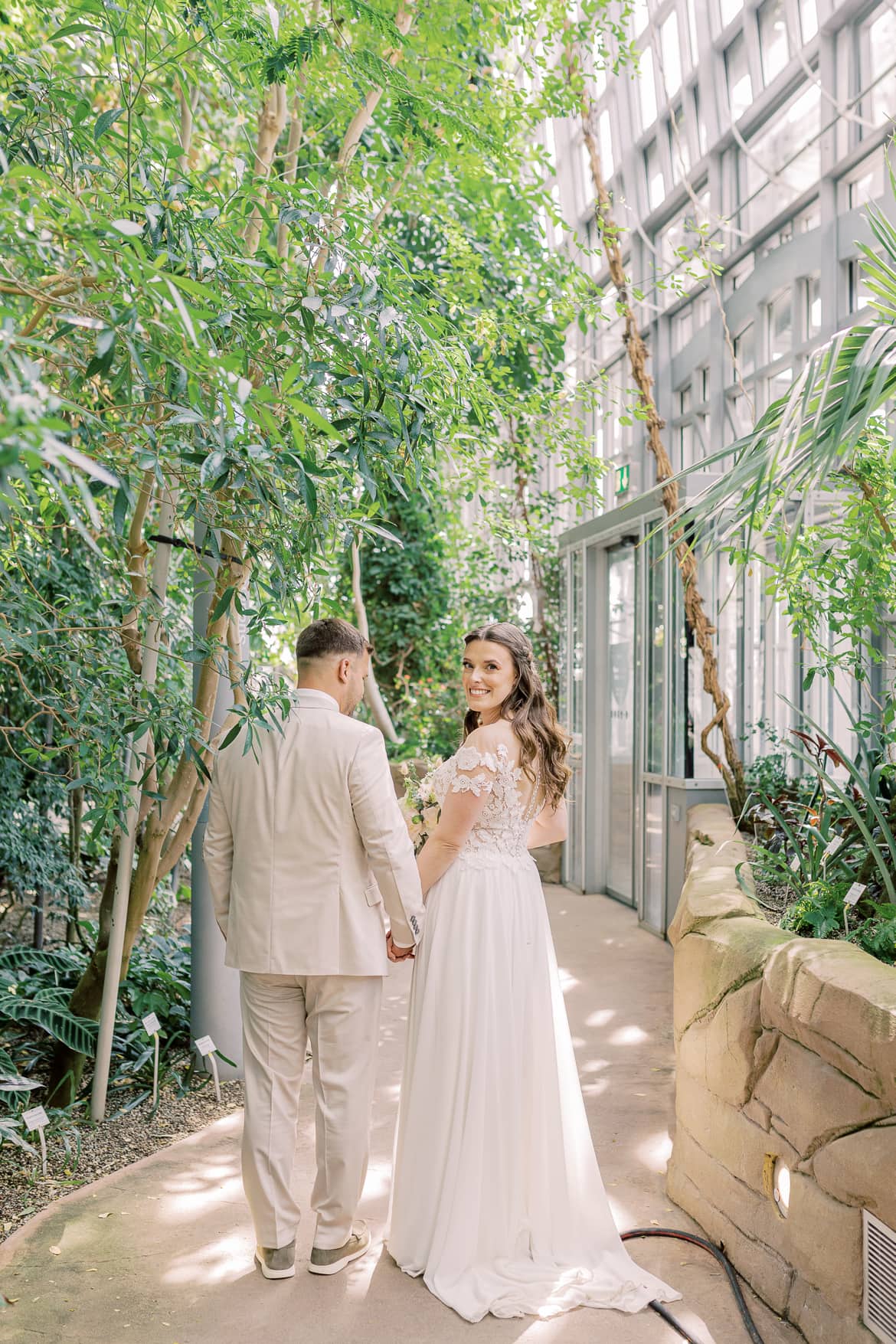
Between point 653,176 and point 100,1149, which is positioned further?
point 653,176

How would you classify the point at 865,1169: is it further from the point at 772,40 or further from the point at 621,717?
the point at 772,40

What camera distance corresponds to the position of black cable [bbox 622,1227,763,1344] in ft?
7.98

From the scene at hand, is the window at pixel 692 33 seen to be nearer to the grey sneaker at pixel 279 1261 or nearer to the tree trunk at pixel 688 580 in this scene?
the tree trunk at pixel 688 580

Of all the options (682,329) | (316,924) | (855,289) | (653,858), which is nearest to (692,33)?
(682,329)

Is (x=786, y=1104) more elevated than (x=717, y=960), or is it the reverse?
(x=717, y=960)

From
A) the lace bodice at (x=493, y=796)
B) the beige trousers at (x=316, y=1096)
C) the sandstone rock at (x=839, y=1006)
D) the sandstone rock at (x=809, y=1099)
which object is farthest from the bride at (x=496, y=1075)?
the sandstone rock at (x=839, y=1006)

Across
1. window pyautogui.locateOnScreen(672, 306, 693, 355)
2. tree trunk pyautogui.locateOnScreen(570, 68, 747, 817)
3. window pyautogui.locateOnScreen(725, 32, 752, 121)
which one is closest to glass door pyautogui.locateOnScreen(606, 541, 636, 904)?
tree trunk pyautogui.locateOnScreen(570, 68, 747, 817)

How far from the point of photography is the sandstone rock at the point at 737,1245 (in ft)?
8.25

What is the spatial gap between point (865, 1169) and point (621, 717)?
569 cm

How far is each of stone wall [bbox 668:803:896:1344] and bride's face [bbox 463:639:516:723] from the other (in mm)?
891

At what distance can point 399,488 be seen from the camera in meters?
2.35

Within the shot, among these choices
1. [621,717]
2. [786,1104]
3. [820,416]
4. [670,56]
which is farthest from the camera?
[670,56]

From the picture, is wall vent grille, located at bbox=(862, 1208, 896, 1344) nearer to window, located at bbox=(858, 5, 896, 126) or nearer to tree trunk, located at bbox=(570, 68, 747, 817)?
tree trunk, located at bbox=(570, 68, 747, 817)

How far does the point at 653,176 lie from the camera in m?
9.20
